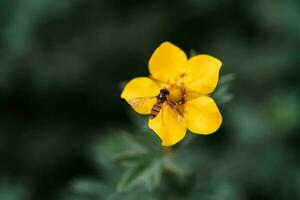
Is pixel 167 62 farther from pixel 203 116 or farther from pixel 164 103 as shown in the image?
pixel 203 116

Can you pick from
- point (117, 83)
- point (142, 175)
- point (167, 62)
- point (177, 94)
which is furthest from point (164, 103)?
point (117, 83)

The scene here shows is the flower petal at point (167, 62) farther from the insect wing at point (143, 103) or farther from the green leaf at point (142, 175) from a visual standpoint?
the green leaf at point (142, 175)

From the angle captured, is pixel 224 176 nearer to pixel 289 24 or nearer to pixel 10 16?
pixel 289 24

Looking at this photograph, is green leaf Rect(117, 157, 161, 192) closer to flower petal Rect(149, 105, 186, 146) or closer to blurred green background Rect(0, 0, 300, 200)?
flower petal Rect(149, 105, 186, 146)

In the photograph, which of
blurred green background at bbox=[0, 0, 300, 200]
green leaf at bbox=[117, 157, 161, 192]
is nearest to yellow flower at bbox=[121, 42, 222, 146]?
green leaf at bbox=[117, 157, 161, 192]

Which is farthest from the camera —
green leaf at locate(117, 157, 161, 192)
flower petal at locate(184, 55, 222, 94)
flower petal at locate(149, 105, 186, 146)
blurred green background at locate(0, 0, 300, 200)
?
blurred green background at locate(0, 0, 300, 200)

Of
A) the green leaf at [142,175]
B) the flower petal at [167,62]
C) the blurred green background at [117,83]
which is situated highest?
the blurred green background at [117,83]

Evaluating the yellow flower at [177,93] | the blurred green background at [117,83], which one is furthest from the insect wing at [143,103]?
the blurred green background at [117,83]

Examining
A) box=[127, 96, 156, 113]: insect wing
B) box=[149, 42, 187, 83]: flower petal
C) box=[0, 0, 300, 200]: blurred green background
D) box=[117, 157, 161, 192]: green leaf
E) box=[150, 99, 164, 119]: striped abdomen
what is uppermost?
box=[0, 0, 300, 200]: blurred green background
